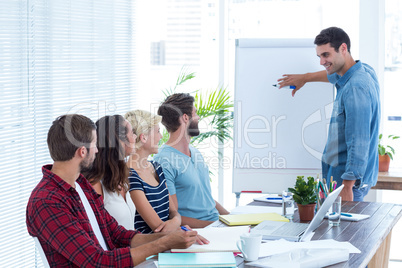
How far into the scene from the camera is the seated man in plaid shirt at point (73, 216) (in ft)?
5.62

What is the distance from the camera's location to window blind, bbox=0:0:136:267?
2846 millimetres

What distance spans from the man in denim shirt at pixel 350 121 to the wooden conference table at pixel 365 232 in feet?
0.83

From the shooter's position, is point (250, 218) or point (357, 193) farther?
point (357, 193)

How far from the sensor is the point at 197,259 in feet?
5.60

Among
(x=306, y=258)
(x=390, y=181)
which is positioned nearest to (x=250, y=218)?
(x=306, y=258)

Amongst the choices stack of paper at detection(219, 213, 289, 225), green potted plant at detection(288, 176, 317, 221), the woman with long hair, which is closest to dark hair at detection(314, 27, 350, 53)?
green potted plant at detection(288, 176, 317, 221)

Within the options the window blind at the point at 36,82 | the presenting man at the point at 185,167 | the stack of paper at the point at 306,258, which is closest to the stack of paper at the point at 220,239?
the stack of paper at the point at 306,258

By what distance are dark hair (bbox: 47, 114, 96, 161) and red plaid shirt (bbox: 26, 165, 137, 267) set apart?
77 mm

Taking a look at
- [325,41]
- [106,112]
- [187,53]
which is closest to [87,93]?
[106,112]

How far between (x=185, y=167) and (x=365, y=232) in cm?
113

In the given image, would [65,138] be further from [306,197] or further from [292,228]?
[306,197]

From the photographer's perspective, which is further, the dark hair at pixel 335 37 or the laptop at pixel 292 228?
the dark hair at pixel 335 37

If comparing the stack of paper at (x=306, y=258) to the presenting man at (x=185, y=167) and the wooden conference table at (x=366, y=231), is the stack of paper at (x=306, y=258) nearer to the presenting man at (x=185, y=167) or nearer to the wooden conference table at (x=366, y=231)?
the wooden conference table at (x=366, y=231)

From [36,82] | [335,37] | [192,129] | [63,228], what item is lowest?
[63,228]
